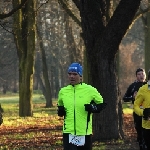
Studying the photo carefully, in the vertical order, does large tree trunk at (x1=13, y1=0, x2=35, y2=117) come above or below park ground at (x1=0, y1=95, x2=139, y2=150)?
above

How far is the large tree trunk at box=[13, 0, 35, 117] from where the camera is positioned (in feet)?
76.8

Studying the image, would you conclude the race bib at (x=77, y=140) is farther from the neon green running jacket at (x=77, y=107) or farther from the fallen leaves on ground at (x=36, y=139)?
the fallen leaves on ground at (x=36, y=139)

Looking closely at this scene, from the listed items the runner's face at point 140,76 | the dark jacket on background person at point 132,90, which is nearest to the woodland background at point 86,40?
the dark jacket on background person at point 132,90

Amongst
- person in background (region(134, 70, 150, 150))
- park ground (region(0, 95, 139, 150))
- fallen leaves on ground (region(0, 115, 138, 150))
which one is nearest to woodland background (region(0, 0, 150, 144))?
park ground (region(0, 95, 139, 150))

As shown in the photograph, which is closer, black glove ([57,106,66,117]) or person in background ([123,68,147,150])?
black glove ([57,106,66,117])

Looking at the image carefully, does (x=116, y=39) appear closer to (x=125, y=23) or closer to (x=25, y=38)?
(x=125, y=23)

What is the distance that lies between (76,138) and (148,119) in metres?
1.43

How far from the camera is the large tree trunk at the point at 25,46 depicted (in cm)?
2342

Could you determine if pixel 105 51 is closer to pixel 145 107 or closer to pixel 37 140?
pixel 37 140

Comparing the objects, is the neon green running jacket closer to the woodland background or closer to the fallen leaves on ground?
the fallen leaves on ground

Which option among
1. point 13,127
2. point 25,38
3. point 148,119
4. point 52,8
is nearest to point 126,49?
point 52,8

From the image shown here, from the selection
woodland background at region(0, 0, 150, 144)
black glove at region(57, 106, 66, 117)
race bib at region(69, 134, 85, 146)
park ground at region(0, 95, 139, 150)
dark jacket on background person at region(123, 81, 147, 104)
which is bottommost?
park ground at region(0, 95, 139, 150)

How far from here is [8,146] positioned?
12953 mm

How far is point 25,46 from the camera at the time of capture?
24031 millimetres
